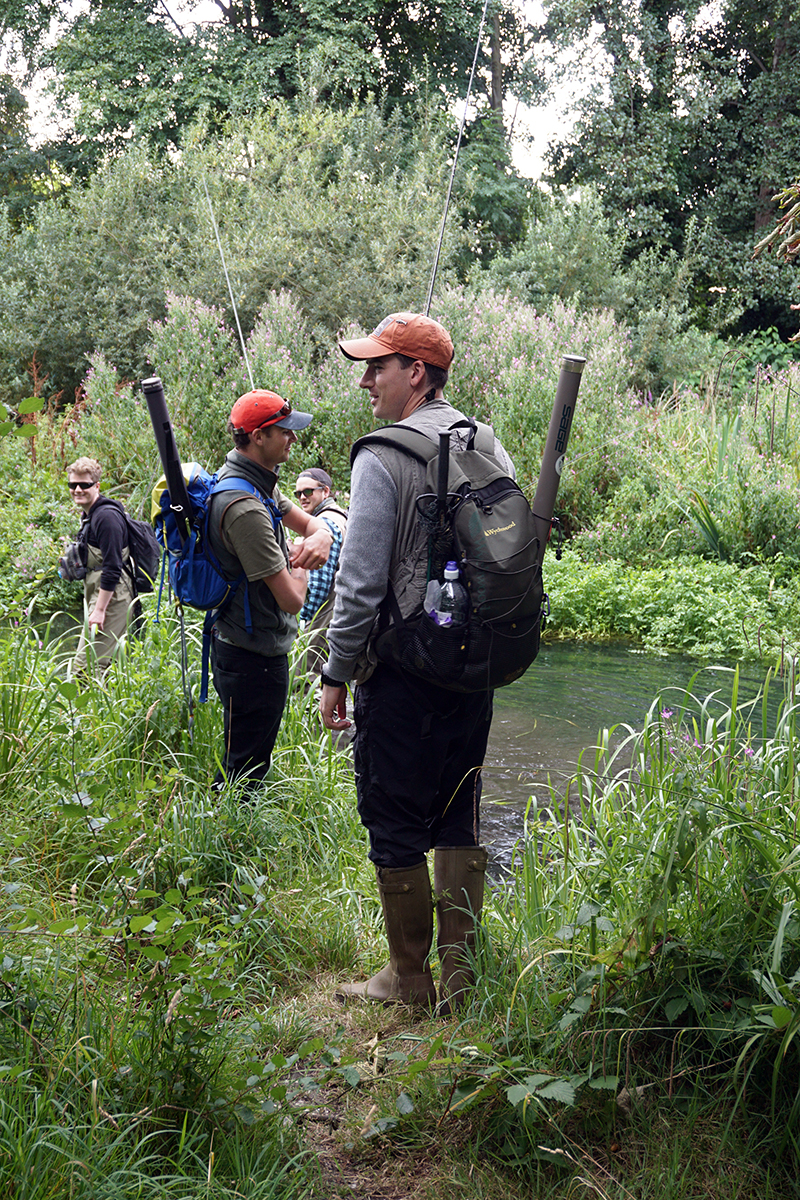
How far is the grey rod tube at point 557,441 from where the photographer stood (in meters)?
2.66

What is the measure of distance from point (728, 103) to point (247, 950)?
25.4 metres

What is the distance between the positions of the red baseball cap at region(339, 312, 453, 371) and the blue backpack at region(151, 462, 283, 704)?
3.32ft

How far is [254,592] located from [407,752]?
4.23ft

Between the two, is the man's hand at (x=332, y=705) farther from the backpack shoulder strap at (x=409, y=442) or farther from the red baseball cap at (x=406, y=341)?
the red baseball cap at (x=406, y=341)

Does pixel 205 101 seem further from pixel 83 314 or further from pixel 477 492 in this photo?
pixel 477 492

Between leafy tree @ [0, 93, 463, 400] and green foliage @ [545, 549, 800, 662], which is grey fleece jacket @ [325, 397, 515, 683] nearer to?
green foliage @ [545, 549, 800, 662]

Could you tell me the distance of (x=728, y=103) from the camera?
77.8ft

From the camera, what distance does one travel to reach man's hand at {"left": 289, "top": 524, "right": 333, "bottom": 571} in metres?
4.38

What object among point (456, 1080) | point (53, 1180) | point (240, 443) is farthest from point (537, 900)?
point (240, 443)

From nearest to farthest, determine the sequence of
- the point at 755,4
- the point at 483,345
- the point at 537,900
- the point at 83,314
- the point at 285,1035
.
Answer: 1. the point at 285,1035
2. the point at 537,900
3. the point at 483,345
4. the point at 83,314
5. the point at 755,4

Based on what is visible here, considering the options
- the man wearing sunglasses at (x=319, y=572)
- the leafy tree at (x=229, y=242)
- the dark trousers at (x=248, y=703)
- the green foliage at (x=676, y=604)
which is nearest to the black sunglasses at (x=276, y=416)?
the dark trousers at (x=248, y=703)

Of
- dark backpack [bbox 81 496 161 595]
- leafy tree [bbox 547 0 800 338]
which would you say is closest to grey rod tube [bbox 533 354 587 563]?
dark backpack [bbox 81 496 161 595]

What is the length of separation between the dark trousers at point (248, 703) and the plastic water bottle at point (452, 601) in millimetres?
→ 1525

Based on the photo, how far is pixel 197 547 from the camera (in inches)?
151
